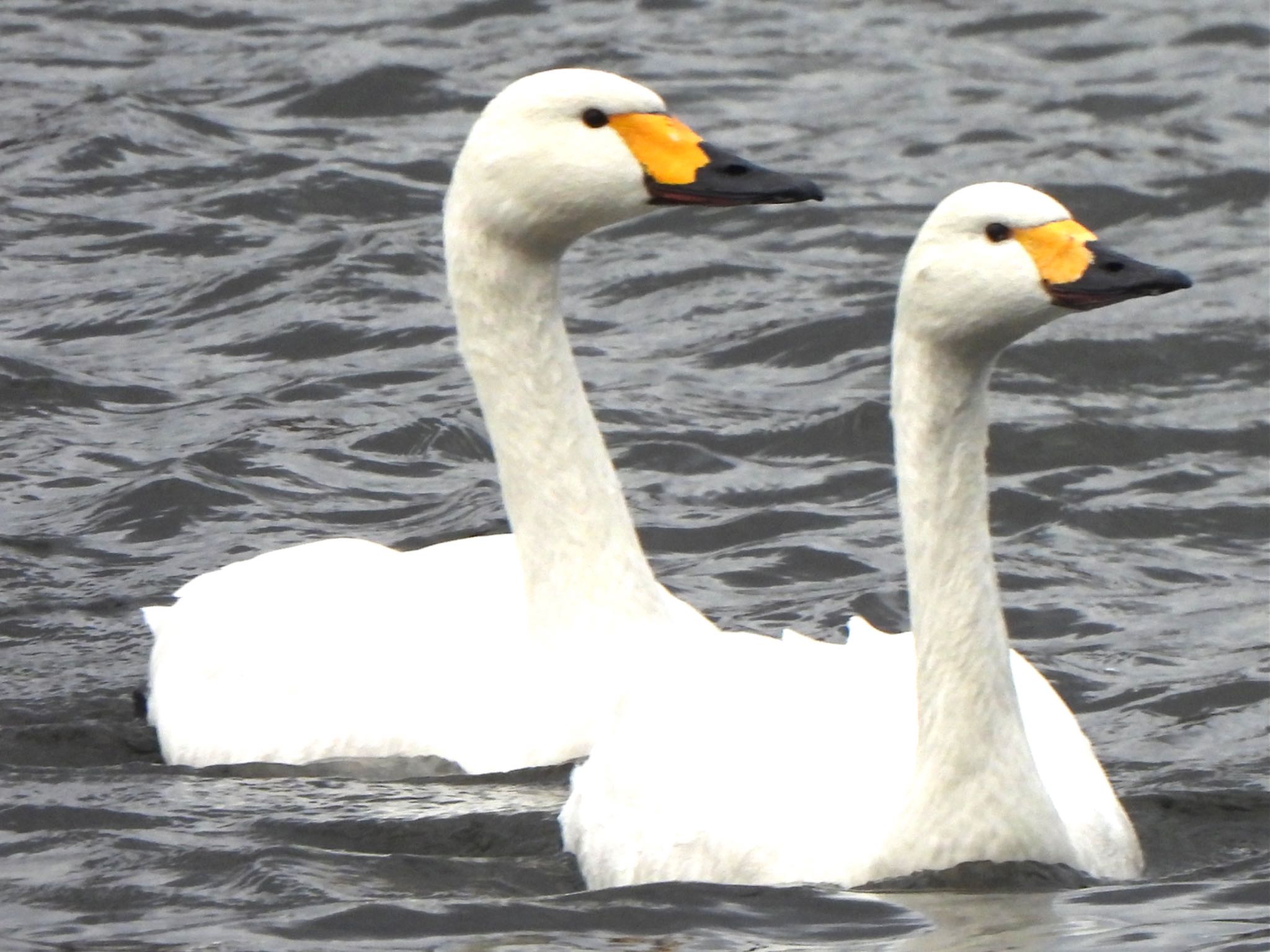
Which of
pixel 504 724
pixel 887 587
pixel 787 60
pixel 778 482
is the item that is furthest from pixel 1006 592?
pixel 787 60

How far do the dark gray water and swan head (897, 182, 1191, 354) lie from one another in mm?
1145

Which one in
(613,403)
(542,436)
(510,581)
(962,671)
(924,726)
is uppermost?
(613,403)

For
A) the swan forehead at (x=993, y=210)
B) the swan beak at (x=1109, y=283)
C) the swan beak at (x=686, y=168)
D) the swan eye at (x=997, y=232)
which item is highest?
the swan beak at (x=686, y=168)

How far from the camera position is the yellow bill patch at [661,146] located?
7.30 m

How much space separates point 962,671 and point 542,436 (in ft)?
6.26

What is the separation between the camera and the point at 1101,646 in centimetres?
863

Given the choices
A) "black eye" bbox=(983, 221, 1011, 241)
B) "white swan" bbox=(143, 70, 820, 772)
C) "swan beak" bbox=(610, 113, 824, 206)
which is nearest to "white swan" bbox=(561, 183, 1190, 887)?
"black eye" bbox=(983, 221, 1011, 241)

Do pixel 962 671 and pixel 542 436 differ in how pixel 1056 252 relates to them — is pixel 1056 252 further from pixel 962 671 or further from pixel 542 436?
pixel 542 436

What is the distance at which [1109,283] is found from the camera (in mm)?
5777

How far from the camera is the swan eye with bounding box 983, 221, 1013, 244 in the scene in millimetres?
5809

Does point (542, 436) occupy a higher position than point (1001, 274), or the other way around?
point (542, 436)

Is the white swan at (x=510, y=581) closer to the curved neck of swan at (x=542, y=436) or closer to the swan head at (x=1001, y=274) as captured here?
the curved neck of swan at (x=542, y=436)

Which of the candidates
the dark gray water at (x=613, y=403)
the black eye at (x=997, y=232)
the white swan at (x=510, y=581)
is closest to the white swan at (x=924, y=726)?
the black eye at (x=997, y=232)

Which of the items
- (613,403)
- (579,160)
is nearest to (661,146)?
(579,160)
